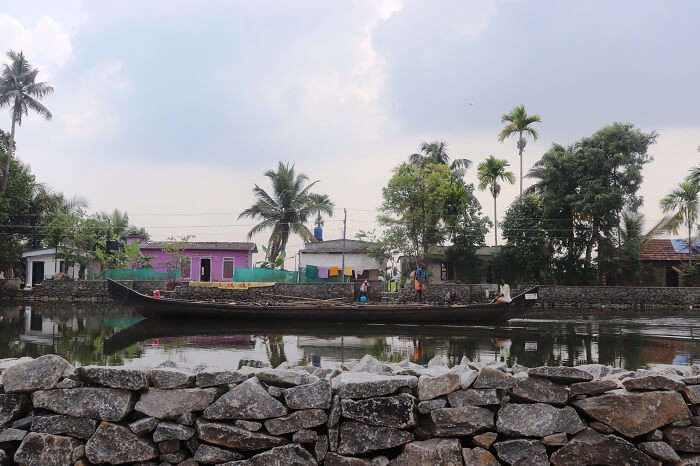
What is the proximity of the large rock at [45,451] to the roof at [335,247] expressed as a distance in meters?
28.8

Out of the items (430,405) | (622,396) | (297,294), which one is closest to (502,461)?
(430,405)

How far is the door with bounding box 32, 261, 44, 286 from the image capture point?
34750 millimetres

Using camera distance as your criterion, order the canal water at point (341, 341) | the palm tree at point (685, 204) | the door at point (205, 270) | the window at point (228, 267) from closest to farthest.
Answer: the canal water at point (341, 341), the palm tree at point (685, 204), the door at point (205, 270), the window at point (228, 267)

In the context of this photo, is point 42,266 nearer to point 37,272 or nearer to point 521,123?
point 37,272

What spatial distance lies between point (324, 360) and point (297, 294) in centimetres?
1733

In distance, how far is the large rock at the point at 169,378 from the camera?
3.41m

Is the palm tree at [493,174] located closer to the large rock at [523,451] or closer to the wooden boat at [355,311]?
the wooden boat at [355,311]

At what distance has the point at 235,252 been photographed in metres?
36.5

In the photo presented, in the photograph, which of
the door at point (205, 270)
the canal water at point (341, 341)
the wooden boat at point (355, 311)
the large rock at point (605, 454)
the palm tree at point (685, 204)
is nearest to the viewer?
the large rock at point (605, 454)

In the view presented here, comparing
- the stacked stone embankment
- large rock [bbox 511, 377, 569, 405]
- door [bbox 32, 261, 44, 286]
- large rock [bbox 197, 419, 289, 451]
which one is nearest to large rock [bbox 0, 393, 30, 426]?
the stacked stone embankment

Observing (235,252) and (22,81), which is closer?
(22,81)

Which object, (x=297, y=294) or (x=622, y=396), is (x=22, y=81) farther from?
(x=622, y=396)

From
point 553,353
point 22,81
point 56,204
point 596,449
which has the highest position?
point 22,81

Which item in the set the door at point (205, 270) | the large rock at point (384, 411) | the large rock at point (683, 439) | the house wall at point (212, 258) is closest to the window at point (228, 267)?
the house wall at point (212, 258)
